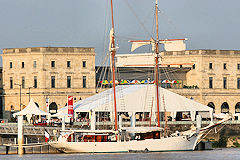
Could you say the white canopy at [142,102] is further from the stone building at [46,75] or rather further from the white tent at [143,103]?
the stone building at [46,75]

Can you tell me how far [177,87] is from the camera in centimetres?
15025

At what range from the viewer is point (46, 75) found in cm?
14212

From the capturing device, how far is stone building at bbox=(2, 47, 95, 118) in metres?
142

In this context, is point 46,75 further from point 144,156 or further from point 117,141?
point 144,156

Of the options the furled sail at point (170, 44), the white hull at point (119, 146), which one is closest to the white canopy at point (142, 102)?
the furled sail at point (170, 44)

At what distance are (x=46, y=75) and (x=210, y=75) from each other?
28.8 m

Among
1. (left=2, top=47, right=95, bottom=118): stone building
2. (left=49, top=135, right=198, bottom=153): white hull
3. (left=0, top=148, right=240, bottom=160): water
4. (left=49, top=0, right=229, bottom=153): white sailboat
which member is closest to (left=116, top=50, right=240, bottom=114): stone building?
(left=2, top=47, right=95, bottom=118): stone building

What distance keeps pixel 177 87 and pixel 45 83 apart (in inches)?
923

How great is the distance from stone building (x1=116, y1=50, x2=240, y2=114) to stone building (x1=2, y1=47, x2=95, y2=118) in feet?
40.9

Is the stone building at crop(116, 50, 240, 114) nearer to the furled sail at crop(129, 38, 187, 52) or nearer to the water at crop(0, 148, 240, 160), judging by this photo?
the furled sail at crop(129, 38, 187, 52)

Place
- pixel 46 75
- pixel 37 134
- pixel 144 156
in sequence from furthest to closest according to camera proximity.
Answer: pixel 46 75 → pixel 37 134 → pixel 144 156

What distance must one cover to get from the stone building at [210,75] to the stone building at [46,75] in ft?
40.9

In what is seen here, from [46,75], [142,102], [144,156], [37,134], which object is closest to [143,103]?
[142,102]

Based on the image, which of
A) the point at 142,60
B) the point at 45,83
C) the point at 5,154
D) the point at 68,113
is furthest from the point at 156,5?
the point at 45,83
